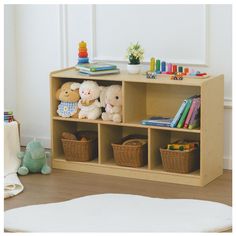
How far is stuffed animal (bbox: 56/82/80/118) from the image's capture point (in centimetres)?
461

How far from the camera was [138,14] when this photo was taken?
471 cm

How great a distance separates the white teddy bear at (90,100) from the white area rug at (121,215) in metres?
0.73

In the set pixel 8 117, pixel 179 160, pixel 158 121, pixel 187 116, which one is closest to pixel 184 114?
pixel 187 116

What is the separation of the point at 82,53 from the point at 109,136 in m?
0.59

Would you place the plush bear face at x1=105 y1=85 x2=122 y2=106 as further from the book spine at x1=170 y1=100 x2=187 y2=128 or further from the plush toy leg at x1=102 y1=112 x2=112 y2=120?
the book spine at x1=170 y1=100 x2=187 y2=128

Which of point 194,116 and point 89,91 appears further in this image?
point 89,91

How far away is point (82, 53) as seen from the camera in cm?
472

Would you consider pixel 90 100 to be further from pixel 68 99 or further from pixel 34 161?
pixel 34 161

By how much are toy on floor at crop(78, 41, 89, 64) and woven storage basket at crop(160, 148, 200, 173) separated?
86cm

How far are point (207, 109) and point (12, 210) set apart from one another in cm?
130

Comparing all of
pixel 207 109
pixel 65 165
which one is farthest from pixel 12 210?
pixel 207 109

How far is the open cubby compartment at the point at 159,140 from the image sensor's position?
4395 millimetres

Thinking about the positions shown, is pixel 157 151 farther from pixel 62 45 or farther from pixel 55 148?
pixel 62 45

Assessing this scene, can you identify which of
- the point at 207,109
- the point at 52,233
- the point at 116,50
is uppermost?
the point at 116,50
